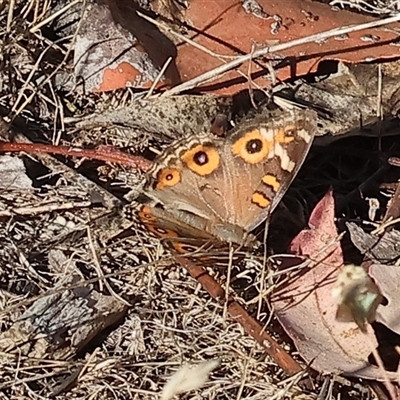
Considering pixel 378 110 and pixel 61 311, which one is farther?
pixel 378 110

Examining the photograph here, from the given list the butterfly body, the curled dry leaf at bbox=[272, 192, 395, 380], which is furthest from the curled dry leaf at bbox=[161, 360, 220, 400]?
the butterfly body

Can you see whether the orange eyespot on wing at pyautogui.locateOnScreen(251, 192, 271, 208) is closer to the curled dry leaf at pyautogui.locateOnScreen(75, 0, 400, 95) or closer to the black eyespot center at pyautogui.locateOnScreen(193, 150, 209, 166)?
the black eyespot center at pyautogui.locateOnScreen(193, 150, 209, 166)

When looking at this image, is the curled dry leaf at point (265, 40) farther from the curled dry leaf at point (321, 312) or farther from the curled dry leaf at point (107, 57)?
the curled dry leaf at point (321, 312)

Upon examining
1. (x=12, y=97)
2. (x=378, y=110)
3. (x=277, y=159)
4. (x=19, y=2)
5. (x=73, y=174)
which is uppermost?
(x=19, y=2)

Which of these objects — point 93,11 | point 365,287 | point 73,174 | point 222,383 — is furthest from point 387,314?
point 93,11

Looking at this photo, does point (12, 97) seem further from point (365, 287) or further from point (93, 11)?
point (365, 287)

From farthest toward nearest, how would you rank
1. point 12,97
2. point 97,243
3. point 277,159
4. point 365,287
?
point 12,97 → point 97,243 → point 277,159 → point 365,287
